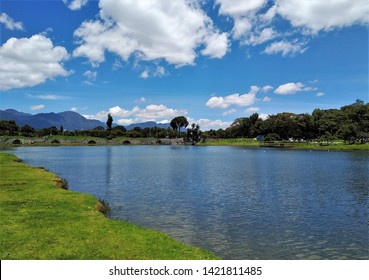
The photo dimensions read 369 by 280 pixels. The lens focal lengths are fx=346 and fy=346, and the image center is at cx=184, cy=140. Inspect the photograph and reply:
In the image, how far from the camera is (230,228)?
30.1m

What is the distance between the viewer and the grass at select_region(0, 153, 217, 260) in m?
18.7

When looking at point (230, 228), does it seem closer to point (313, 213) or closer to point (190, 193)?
point (313, 213)

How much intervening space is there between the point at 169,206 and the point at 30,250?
2187cm

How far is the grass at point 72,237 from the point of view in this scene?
18688mm

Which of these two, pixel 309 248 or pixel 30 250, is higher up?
pixel 30 250

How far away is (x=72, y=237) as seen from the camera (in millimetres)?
21297

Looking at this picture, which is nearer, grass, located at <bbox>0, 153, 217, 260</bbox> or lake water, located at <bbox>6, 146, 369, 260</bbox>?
grass, located at <bbox>0, 153, 217, 260</bbox>

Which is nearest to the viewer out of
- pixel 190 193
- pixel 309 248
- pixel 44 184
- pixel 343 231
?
pixel 309 248

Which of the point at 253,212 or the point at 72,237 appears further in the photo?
the point at 253,212

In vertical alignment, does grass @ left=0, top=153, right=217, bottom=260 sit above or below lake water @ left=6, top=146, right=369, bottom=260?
above

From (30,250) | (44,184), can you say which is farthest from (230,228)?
(44,184)

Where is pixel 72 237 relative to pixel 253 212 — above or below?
above

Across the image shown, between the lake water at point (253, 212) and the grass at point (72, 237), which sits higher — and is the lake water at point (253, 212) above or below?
below

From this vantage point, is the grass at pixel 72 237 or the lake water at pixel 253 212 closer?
the grass at pixel 72 237
